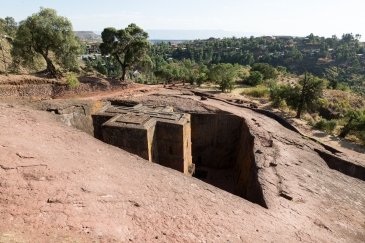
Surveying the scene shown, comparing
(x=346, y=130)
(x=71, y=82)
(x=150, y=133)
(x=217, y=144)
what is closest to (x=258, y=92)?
(x=346, y=130)

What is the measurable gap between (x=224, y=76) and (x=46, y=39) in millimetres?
18623

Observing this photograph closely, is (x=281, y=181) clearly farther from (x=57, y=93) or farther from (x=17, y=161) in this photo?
(x=57, y=93)

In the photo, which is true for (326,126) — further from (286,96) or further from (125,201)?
(125,201)

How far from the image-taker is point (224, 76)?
32.9 meters

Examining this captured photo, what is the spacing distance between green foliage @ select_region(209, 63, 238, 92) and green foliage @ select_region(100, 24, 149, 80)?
30.7 ft

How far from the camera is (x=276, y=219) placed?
7.45 m

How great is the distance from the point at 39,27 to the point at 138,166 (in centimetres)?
1797

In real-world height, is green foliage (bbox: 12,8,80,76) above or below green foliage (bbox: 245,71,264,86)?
above

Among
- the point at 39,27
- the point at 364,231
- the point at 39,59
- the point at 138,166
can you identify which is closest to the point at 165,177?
the point at 138,166

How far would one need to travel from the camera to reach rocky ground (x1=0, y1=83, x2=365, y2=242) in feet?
17.0

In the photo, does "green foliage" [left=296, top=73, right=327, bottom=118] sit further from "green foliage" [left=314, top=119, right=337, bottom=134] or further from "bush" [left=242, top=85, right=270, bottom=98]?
"bush" [left=242, top=85, right=270, bottom=98]

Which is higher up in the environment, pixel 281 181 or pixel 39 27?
pixel 39 27

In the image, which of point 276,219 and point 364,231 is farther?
point 364,231

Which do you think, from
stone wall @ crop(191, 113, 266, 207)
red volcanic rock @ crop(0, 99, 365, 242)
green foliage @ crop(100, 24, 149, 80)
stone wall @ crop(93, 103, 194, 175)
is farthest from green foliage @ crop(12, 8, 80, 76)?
red volcanic rock @ crop(0, 99, 365, 242)
